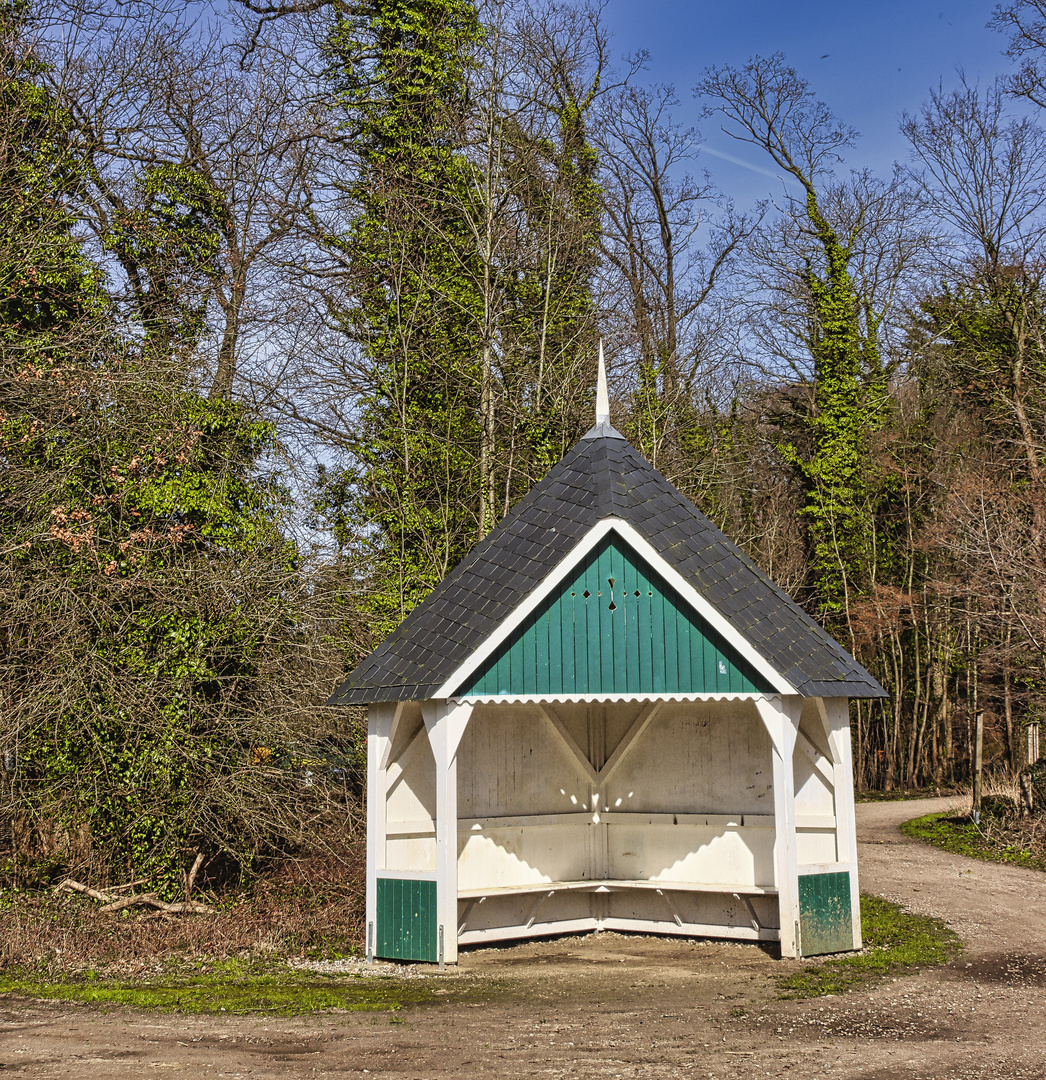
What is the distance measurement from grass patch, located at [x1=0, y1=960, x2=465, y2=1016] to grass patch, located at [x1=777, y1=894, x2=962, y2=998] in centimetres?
255

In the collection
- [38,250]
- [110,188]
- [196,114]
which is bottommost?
[38,250]

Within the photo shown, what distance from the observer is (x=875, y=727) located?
27.2 m

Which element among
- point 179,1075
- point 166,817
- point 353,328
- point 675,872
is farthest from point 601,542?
point 353,328

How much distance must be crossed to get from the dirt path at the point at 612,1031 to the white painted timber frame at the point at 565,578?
2151 mm

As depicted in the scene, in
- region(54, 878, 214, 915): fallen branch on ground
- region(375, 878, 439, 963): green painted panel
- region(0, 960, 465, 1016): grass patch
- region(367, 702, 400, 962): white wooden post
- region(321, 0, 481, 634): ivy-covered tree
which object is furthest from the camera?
region(321, 0, 481, 634): ivy-covered tree

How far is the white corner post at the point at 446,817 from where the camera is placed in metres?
8.88

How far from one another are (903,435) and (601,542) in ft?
63.7

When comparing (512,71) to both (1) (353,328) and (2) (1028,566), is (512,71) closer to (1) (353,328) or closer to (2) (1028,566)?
(1) (353,328)

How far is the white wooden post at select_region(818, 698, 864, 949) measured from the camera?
9.28 meters

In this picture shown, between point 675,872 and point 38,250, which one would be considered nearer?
point 675,872

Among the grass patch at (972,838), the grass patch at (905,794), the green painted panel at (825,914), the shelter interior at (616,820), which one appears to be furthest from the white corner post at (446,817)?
the grass patch at (905,794)

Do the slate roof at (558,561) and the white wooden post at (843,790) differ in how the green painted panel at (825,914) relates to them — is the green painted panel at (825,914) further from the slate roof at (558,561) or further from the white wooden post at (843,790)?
the slate roof at (558,561)

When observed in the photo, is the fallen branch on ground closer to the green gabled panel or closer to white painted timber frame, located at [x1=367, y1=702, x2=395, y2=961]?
white painted timber frame, located at [x1=367, y1=702, x2=395, y2=961]

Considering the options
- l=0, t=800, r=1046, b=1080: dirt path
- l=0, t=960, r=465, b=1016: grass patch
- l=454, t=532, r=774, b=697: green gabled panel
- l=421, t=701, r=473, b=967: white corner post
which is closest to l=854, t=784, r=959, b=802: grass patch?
l=0, t=800, r=1046, b=1080: dirt path
